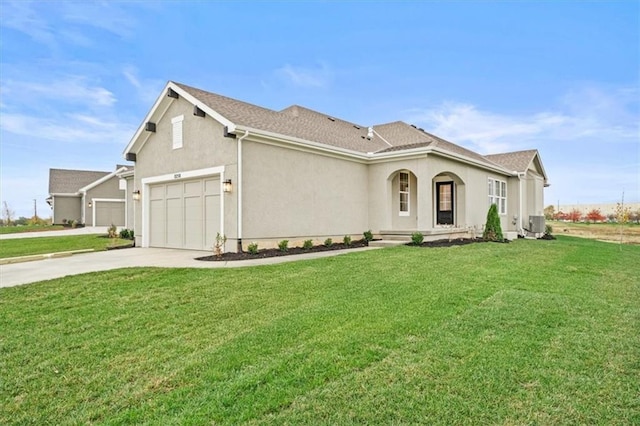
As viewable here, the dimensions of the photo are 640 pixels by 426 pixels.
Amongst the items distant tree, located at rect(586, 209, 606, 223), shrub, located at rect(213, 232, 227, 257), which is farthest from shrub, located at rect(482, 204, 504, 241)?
distant tree, located at rect(586, 209, 606, 223)

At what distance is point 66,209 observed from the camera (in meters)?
35.5

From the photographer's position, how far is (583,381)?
3.17m

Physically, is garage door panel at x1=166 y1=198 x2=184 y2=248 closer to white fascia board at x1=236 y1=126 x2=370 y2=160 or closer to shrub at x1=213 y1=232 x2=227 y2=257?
shrub at x1=213 y1=232 x2=227 y2=257

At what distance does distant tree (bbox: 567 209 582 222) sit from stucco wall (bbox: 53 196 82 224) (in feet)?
178

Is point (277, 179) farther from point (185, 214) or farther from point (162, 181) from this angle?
point (162, 181)

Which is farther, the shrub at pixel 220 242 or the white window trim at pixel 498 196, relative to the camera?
the white window trim at pixel 498 196

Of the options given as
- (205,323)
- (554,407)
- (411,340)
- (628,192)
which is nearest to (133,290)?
(205,323)

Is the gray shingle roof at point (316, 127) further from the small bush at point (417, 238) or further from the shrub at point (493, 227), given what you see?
the small bush at point (417, 238)

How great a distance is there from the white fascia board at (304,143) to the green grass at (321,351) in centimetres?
563

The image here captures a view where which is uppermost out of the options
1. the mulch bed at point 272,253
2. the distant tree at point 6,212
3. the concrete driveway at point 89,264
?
the distant tree at point 6,212

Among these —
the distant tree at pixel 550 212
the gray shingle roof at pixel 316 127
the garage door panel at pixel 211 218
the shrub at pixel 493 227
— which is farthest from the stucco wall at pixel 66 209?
the distant tree at pixel 550 212

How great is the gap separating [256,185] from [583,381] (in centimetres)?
978

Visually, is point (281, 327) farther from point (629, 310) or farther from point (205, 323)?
point (629, 310)

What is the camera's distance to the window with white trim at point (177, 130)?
1328 centimetres
